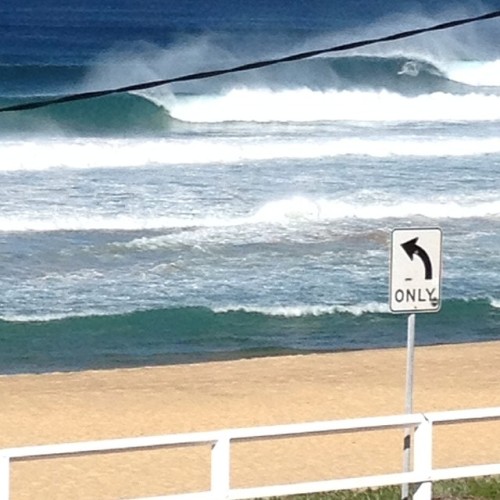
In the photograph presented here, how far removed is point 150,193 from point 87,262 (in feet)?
24.6

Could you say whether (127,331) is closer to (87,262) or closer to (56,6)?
(87,262)

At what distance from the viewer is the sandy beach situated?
40.0 feet

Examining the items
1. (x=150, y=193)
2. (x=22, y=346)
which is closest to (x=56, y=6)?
(x=150, y=193)

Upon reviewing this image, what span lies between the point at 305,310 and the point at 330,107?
26905mm

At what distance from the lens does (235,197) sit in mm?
31609

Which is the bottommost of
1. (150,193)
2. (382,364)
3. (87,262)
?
(382,364)

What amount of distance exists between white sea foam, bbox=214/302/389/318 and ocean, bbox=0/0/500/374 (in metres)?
0.04

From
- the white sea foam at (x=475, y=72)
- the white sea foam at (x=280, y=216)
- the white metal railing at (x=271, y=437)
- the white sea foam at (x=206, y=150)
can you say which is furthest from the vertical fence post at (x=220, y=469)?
the white sea foam at (x=475, y=72)

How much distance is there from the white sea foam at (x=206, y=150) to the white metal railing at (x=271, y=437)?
2611cm

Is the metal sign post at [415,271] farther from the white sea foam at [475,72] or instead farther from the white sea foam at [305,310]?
the white sea foam at [475,72]

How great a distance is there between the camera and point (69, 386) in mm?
16375

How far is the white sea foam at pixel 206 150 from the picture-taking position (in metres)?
35.8

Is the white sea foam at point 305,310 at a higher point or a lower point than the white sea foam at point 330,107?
lower

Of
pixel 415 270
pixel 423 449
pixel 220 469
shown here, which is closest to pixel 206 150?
pixel 415 270
